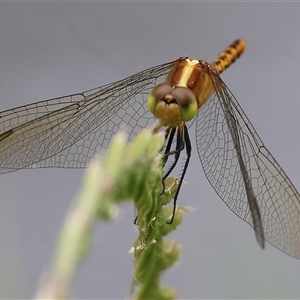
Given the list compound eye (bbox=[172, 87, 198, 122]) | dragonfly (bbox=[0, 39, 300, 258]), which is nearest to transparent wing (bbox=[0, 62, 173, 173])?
dragonfly (bbox=[0, 39, 300, 258])

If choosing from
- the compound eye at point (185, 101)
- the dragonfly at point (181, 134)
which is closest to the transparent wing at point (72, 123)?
the dragonfly at point (181, 134)

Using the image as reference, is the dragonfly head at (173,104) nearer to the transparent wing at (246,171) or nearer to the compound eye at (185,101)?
the compound eye at (185,101)

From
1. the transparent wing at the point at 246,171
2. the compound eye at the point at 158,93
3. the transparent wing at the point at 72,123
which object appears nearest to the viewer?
the transparent wing at the point at 246,171

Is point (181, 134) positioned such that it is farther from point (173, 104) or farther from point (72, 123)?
point (72, 123)

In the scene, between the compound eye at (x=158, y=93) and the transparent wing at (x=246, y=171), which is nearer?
the transparent wing at (x=246, y=171)

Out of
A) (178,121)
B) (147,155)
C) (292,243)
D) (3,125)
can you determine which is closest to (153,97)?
(178,121)

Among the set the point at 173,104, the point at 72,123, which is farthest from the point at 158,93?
the point at 72,123

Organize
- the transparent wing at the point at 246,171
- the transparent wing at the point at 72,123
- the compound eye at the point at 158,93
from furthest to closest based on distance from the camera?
1. the compound eye at the point at 158,93
2. the transparent wing at the point at 72,123
3. the transparent wing at the point at 246,171
